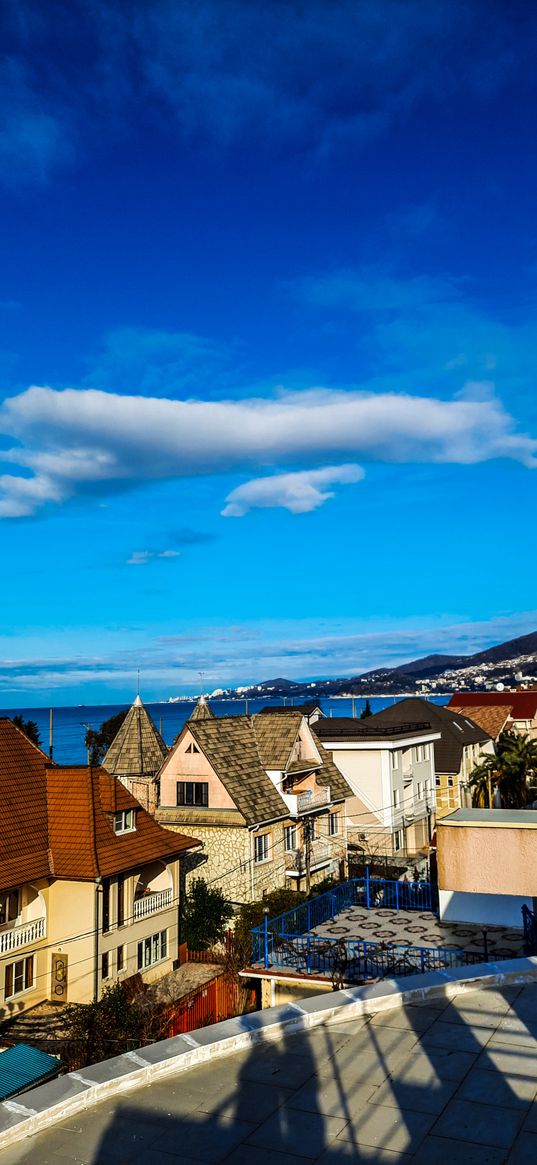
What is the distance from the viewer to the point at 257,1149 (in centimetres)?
874

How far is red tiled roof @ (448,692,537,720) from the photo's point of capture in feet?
289

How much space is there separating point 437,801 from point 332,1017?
52187mm

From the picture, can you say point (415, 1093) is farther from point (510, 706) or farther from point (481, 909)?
point (510, 706)

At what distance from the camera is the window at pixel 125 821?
32938 millimetres

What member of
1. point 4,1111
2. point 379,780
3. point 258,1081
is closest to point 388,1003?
point 258,1081

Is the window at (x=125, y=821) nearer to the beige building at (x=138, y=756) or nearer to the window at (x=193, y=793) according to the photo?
the window at (x=193, y=793)

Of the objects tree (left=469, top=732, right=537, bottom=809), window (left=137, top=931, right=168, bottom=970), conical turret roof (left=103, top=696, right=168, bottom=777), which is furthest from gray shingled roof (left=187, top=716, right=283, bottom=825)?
tree (left=469, top=732, right=537, bottom=809)

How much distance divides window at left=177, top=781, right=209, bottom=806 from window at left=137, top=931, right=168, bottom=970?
6775mm

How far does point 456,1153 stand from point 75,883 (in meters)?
24.2

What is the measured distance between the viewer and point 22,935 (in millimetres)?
28922

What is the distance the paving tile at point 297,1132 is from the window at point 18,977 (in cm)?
2225

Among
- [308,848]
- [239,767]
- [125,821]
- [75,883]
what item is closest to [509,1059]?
[75,883]

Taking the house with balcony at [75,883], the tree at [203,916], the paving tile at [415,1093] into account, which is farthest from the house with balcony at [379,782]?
the paving tile at [415,1093]

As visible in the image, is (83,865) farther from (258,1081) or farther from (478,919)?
(258,1081)
